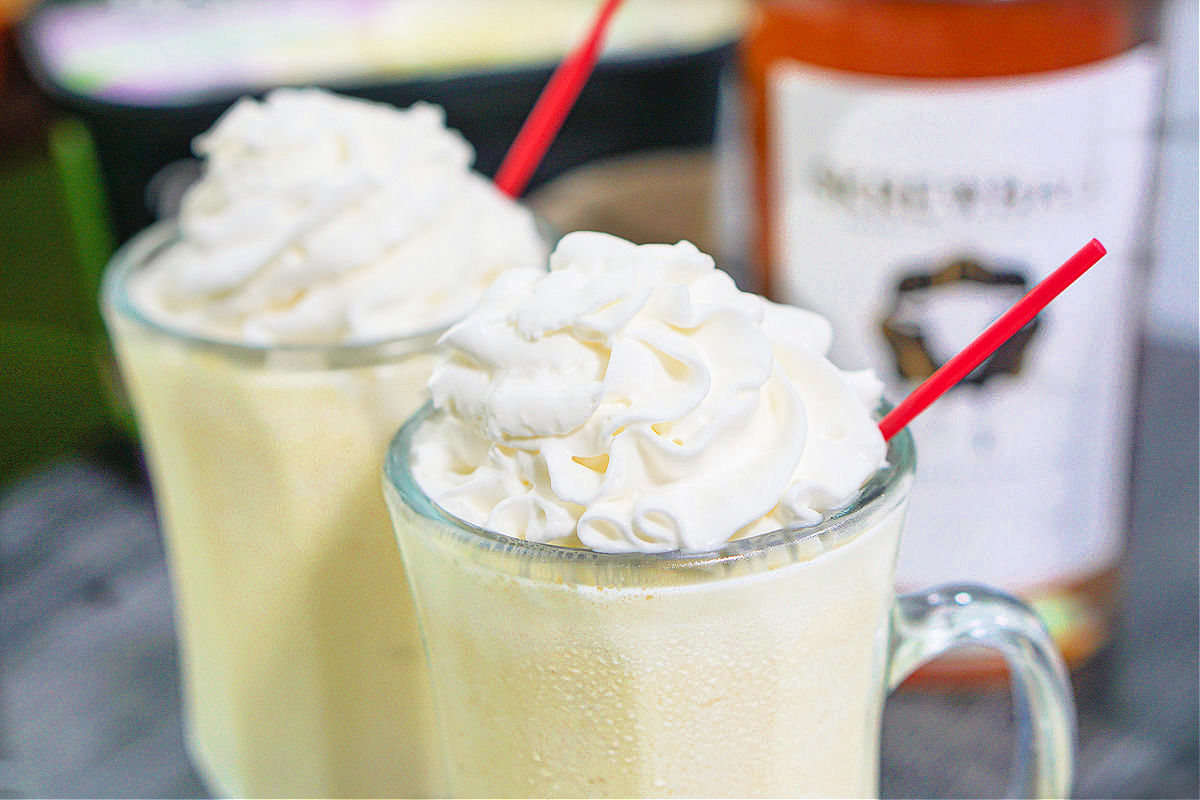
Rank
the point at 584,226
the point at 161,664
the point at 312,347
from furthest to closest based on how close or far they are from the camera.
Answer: the point at 584,226, the point at 161,664, the point at 312,347

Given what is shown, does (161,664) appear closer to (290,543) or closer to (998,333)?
(290,543)

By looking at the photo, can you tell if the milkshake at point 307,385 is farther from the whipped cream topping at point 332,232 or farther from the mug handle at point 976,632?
the mug handle at point 976,632

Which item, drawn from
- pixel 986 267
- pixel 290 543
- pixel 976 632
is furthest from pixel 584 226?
pixel 976 632

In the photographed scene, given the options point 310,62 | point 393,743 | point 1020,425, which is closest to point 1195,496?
point 1020,425

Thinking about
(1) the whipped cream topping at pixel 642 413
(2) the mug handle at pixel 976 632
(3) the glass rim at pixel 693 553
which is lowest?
(2) the mug handle at pixel 976 632

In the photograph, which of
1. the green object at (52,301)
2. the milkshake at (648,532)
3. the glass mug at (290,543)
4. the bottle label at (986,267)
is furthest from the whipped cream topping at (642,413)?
the green object at (52,301)

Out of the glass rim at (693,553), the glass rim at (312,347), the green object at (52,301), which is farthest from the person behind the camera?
the green object at (52,301)

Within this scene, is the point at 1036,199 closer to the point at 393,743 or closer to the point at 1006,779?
the point at 1006,779

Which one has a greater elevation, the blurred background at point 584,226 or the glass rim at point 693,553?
the glass rim at point 693,553
